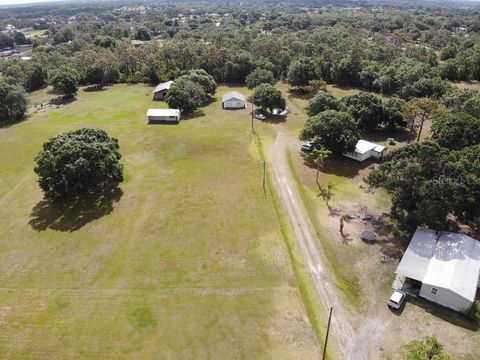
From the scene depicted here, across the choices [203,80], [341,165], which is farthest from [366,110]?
[203,80]

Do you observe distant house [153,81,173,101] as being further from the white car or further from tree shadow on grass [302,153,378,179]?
tree shadow on grass [302,153,378,179]

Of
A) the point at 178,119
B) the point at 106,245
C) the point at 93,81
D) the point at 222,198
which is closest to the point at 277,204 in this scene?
the point at 222,198

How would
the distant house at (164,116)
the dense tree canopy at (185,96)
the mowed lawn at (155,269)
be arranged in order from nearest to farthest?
1. the mowed lawn at (155,269)
2. the distant house at (164,116)
3. the dense tree canopy at (185,96)

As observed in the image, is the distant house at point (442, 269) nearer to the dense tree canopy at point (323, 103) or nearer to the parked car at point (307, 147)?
the parked car at point (307, 147)

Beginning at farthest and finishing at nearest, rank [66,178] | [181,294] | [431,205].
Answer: [66,178] < [431,205] < [181,294]

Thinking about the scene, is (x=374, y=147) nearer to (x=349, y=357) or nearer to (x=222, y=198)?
(x=222, y=198)

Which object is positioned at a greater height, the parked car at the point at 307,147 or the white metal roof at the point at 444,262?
the white metal roof at the point at 444,262

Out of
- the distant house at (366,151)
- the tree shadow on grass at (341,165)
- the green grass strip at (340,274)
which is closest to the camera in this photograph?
the green grass strip at (340,274)

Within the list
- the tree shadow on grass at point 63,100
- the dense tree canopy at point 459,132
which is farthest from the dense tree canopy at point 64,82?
the dense tree canopy at point 459,132
